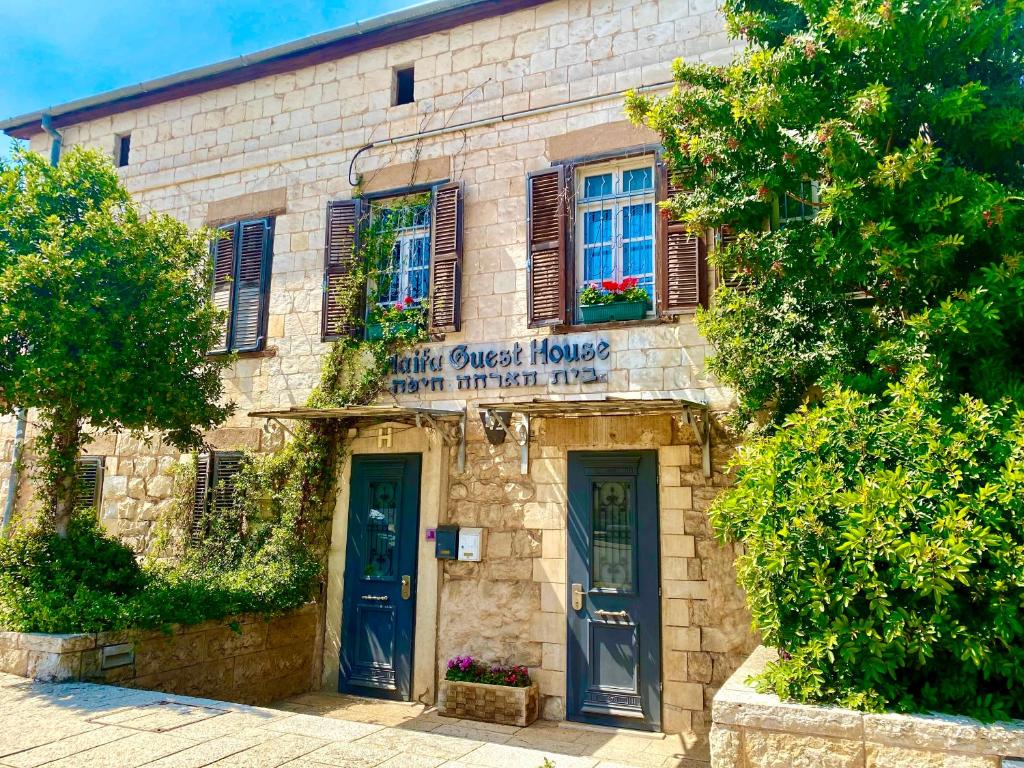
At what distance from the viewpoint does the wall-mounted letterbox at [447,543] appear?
291 inches

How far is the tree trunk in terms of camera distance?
22.3 feet

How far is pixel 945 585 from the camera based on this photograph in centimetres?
351

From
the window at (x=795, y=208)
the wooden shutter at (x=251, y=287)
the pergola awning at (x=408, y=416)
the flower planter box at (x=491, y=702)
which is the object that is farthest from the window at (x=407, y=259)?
the flower planter box at (x=491, y=702)

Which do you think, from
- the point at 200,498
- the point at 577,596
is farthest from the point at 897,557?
the point at 200,498

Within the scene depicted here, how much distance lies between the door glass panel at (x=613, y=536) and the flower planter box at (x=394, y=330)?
2422 millimetres

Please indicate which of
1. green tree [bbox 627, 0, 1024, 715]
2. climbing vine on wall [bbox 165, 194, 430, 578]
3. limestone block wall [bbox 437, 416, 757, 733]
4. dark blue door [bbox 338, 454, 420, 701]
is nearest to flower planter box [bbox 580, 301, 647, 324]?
limestone block wall [bbox 437, 416, 757, 733]

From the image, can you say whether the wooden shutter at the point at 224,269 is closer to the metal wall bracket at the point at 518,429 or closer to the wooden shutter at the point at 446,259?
the wooden shutter at the point at 446,259

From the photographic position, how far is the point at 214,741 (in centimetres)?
461

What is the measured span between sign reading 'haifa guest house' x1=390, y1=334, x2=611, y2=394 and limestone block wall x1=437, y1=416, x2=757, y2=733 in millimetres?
417

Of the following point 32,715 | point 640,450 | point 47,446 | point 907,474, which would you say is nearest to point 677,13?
point 640,450

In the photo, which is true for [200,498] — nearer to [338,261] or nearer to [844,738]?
[338,261]

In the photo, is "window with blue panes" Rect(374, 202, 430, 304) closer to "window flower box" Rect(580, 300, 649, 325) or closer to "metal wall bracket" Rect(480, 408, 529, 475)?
"metal wall bracket" Rect(480, 408, 529, 475)

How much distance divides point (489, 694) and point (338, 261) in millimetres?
4604

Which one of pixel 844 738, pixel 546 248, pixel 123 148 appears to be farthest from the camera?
pixel 123 148
